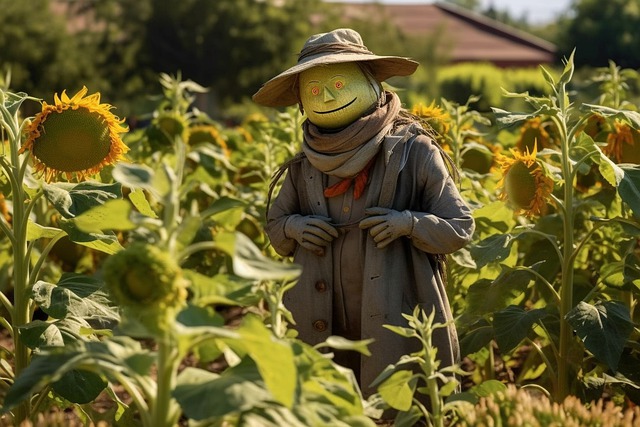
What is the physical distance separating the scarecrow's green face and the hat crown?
0.14 feet

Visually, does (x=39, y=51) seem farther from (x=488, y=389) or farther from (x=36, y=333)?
(x=488, y=389)

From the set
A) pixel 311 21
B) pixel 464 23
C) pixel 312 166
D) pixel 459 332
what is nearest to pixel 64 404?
pixel 312 166

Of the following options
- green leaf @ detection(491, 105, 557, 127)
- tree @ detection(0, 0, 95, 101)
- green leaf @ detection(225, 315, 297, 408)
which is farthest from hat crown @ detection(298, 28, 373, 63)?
tree @ detection(0, 0, 95, 101)

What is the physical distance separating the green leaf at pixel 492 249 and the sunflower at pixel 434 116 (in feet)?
2.03

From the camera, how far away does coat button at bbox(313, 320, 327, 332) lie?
3.67 meters

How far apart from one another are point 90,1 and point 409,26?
18156mm

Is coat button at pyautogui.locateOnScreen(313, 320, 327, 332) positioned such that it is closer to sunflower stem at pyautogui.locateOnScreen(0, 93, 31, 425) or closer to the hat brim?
the hat brim

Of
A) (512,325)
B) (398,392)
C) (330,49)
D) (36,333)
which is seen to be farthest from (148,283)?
(512,325)

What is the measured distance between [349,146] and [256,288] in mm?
1188

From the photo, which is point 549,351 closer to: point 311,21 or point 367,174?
point 367,174

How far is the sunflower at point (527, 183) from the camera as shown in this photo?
397 centimetres

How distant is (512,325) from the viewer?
3.78 metres

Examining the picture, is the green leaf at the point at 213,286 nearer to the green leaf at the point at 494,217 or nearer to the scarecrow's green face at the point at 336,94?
the scarecrow's green face at the point at 336,94

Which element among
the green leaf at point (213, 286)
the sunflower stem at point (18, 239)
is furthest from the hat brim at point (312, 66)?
the green leaf at point (213, 286)
